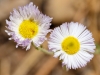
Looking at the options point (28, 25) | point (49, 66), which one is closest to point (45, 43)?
point (49, 66)

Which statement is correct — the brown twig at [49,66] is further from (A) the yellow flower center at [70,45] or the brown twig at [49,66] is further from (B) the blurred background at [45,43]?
(A) the yellow flower center at [70,45]

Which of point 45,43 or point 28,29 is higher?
point 45,43

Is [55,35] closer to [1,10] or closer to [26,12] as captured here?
[26,12]

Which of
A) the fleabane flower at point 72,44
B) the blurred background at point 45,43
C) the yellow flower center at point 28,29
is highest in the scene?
the blurred background at point 45,43

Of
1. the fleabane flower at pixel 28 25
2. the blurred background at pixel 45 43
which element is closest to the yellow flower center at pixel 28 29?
the fleabane flower at pixel 28 25

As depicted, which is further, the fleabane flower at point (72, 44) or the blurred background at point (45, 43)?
the blurred background at point (45, 43)

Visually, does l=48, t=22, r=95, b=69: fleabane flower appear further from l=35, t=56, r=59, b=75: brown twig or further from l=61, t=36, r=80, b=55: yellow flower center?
l=35, t=56, r=59, b=75: brown twig

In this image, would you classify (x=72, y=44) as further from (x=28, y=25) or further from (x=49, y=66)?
(x=49, y=66)

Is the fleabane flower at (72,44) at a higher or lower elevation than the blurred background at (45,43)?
lower

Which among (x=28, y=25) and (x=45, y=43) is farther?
(x=45, y=43)
